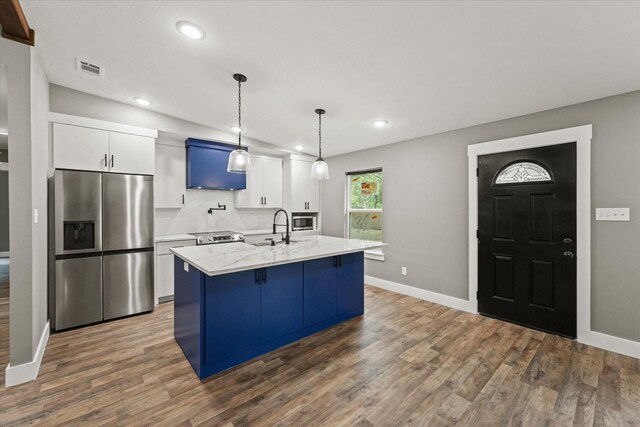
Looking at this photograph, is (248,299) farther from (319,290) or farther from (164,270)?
(164,270)

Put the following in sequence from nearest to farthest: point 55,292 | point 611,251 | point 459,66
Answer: point 459,66 → point 611,251 → point 55,292

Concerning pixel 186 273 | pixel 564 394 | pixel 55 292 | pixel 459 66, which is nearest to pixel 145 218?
pixel 55 292

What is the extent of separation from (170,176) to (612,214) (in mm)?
5463

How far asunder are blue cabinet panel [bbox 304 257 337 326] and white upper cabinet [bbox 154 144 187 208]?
2.69m

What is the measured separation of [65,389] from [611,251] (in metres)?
4.87

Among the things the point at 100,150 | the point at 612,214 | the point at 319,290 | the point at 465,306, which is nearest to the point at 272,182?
the point at 100,150

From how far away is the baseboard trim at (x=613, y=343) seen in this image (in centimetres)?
253

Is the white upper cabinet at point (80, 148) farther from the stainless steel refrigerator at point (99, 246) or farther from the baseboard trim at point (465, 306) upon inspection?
the baseboard trim at point (465, 306)

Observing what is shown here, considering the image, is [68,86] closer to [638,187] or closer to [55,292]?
[55,292]

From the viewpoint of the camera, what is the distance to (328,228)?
18.7 ft

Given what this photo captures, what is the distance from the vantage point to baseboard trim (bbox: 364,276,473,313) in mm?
3685

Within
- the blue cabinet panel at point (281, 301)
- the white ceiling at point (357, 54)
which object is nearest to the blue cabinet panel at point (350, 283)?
the blue cabinet panel at point (281, 301)

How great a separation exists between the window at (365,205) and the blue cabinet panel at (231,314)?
112 inches

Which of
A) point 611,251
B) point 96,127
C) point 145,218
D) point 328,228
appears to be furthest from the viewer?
point 328,228
